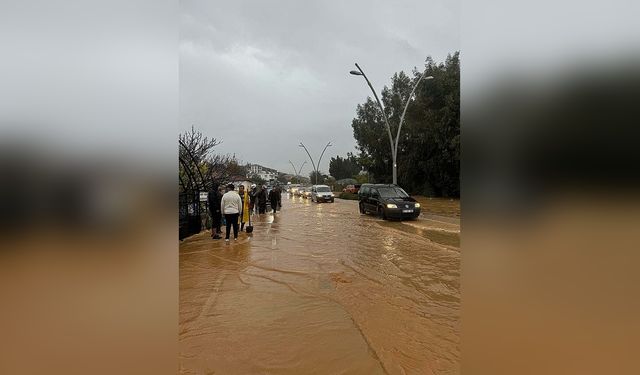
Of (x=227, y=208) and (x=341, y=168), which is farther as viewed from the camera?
(x=341, y=168)

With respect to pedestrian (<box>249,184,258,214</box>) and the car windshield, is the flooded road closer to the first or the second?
pedestrian (<box>249,184,258,214</box>)

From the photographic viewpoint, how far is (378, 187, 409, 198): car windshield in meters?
16.8

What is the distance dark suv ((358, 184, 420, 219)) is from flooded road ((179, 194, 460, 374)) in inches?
215

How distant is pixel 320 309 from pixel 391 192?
12.8m

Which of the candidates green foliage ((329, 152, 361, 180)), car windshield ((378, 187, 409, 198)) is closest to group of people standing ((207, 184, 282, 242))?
car windshield ((378, 187, 409, 198))

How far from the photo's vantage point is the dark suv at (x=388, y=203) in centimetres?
1552

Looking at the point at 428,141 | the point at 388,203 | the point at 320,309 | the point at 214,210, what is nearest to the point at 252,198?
the point at 214,210

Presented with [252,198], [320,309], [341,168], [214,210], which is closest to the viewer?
[320,309]

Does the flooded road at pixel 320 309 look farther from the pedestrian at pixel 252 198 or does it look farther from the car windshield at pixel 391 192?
the car windshield at pixel 391 192

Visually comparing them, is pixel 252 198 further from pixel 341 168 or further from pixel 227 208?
pixel 341 168

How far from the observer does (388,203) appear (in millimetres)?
15734

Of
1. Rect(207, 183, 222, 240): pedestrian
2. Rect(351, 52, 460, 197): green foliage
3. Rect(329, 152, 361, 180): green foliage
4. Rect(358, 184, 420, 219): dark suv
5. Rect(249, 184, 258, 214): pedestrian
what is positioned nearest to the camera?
Rect(207, 183, 222, 240): pedestrian
